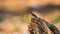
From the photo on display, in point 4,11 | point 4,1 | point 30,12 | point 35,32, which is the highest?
point 4,1

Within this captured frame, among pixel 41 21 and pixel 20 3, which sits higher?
pixel 20 3

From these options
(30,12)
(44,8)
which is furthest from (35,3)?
(30,12)

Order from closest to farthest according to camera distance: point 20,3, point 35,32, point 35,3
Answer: point 35,32 < point 35,3 < point 20,3

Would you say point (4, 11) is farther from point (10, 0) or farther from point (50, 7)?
point (50, 7)

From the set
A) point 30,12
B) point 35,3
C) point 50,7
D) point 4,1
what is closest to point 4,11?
point 4,1

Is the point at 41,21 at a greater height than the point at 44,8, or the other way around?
the point at 44,8

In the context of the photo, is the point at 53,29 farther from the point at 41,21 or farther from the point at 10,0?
the point at 10,0

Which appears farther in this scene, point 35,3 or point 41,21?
point 35,3

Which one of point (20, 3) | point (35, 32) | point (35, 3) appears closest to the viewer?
point (35, 32)

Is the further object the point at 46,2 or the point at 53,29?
the point at 46,2
